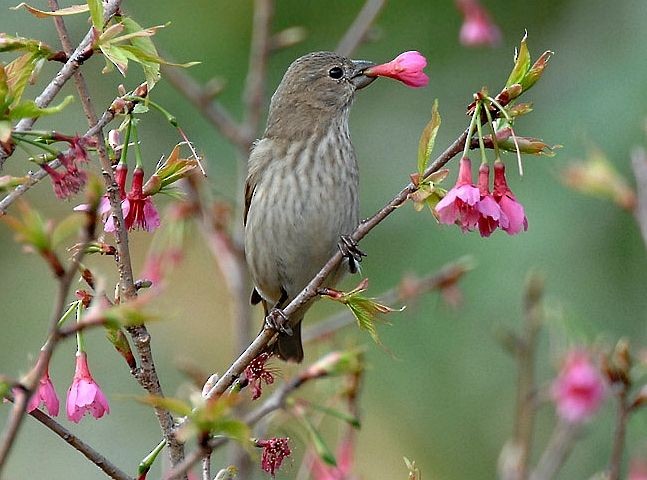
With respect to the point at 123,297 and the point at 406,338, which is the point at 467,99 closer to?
the point at 406,338

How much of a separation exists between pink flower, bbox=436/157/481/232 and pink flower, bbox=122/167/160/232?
68 cm

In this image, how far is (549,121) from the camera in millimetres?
7855

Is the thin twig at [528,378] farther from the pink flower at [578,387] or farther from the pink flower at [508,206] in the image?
the pink flower at [508,206]

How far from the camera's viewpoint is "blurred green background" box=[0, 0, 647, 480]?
7.59 m

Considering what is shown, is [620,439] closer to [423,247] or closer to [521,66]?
[521,66]

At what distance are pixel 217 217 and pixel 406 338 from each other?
10.6ft

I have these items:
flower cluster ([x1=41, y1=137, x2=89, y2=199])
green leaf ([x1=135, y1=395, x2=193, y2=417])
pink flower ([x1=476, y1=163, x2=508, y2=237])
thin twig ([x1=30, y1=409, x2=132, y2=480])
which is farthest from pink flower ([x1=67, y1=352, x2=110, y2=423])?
pink flower ([x1=476, y1=163, x2=508, y2=237])

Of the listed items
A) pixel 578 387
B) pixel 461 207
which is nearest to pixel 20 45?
pixel 461 207

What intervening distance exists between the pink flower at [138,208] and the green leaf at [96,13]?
34 cm

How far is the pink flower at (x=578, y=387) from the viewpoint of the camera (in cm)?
416

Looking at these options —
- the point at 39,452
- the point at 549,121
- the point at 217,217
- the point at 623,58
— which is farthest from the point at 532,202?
the point at 39,452

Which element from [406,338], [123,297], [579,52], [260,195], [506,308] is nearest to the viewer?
[123,297]

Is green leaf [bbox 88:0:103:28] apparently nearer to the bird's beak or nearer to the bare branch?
Answer: the bird's beak

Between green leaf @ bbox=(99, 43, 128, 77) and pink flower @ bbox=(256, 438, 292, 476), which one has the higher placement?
green leaf @ bbox=(99, 43, 128, 77)
